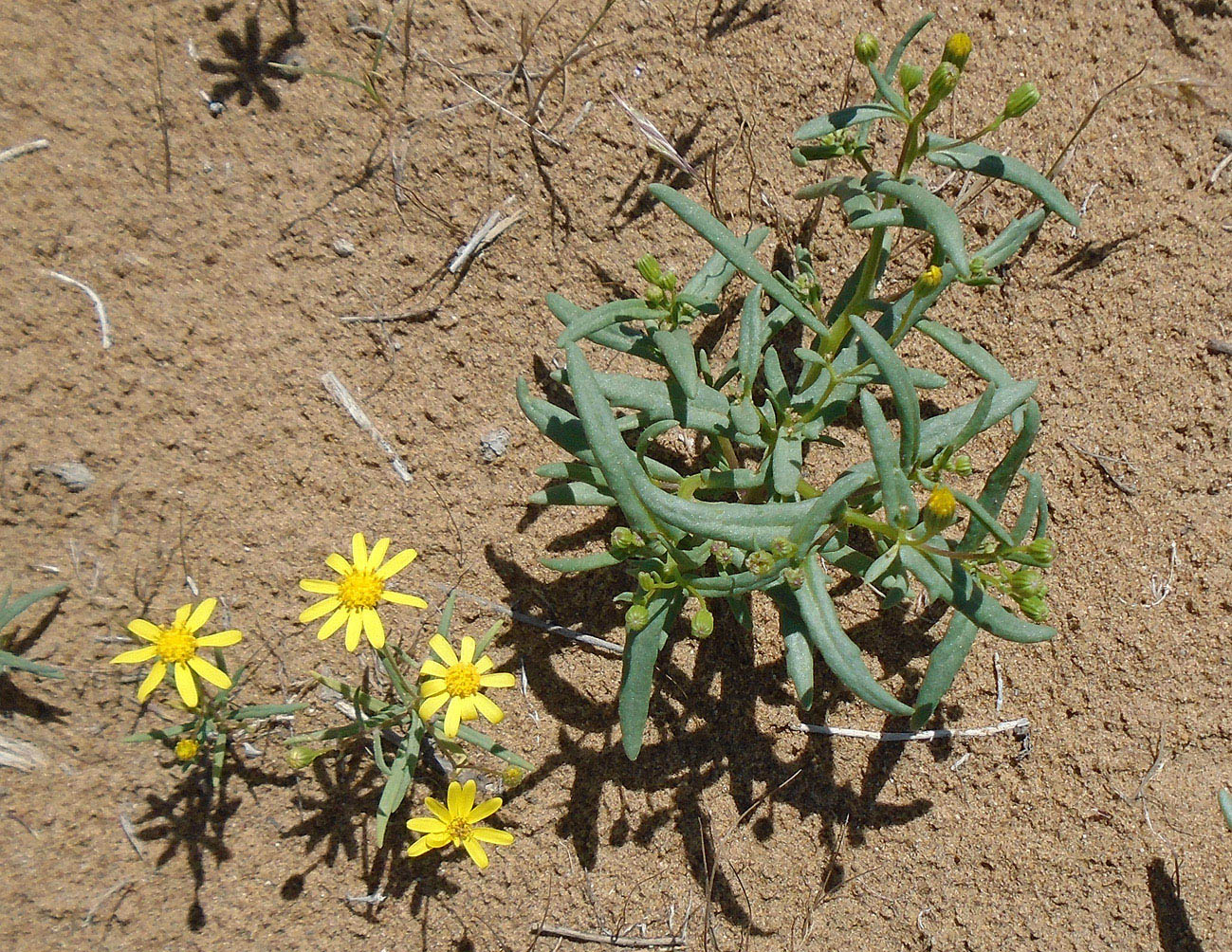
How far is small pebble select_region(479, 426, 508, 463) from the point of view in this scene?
3.05 meters

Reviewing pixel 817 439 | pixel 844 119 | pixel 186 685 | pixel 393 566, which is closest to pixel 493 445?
pixel 393 566

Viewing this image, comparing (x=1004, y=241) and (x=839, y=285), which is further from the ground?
(x=1004, y=241)

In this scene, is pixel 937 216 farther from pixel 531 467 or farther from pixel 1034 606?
pixel 531 467

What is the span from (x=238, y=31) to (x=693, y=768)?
2.97m

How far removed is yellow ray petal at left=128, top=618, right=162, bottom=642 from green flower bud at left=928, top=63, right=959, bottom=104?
256 cm

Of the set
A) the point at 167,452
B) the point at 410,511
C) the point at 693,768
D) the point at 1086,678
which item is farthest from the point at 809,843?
the point at 167,452

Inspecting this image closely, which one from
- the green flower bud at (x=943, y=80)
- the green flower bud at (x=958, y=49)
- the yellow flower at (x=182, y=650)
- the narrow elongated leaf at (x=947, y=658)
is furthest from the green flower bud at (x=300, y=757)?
the green flower bud at (x=958, y=49)

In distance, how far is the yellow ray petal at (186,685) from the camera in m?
2.57

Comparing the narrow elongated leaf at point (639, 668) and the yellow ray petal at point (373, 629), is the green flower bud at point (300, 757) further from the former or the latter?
the narrow elongated leaf at point (639, 668)

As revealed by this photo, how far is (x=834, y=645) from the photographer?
2338 mm

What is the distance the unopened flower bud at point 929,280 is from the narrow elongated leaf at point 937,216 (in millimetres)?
46

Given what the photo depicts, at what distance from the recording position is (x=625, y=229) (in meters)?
3.13

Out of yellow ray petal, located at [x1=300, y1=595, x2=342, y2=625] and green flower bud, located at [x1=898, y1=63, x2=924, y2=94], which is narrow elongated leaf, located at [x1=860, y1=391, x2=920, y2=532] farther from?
yellow ray petal, located at [x1=300, y1=595, x2=342, y2=625]

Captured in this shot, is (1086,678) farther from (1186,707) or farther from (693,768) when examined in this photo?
(693,768)
